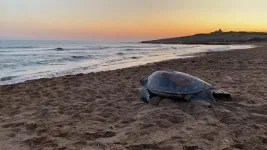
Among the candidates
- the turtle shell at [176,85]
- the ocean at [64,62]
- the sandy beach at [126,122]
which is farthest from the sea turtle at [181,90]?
Answer: the ocean at [64,62]

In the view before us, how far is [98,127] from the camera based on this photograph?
536 cm

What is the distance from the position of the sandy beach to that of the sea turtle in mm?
180

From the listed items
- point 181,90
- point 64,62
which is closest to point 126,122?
point 181,90

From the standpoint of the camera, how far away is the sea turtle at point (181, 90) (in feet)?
21.8

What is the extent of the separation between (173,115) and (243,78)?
512cm

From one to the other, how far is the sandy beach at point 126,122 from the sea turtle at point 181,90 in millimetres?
180

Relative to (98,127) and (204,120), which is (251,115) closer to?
(204,120)

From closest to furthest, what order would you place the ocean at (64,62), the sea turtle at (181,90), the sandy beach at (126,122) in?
the sandy beach at (126,122)
the sea turtle at (181,90)
the ocean at (64,62)

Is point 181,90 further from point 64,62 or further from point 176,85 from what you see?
point 64,62

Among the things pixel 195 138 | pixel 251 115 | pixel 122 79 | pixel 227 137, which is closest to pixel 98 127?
pixel 195 138

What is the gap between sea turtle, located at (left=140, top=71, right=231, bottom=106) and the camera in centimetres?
664

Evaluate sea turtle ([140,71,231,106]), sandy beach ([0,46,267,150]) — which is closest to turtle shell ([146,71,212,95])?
sea turtle ([140,71,231,106])

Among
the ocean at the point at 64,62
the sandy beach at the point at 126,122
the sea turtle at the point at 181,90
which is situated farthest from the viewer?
the ocean at the point at 64,62

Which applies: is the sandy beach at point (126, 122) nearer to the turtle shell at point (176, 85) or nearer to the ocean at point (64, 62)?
the turtle shell at point (176, 85)
